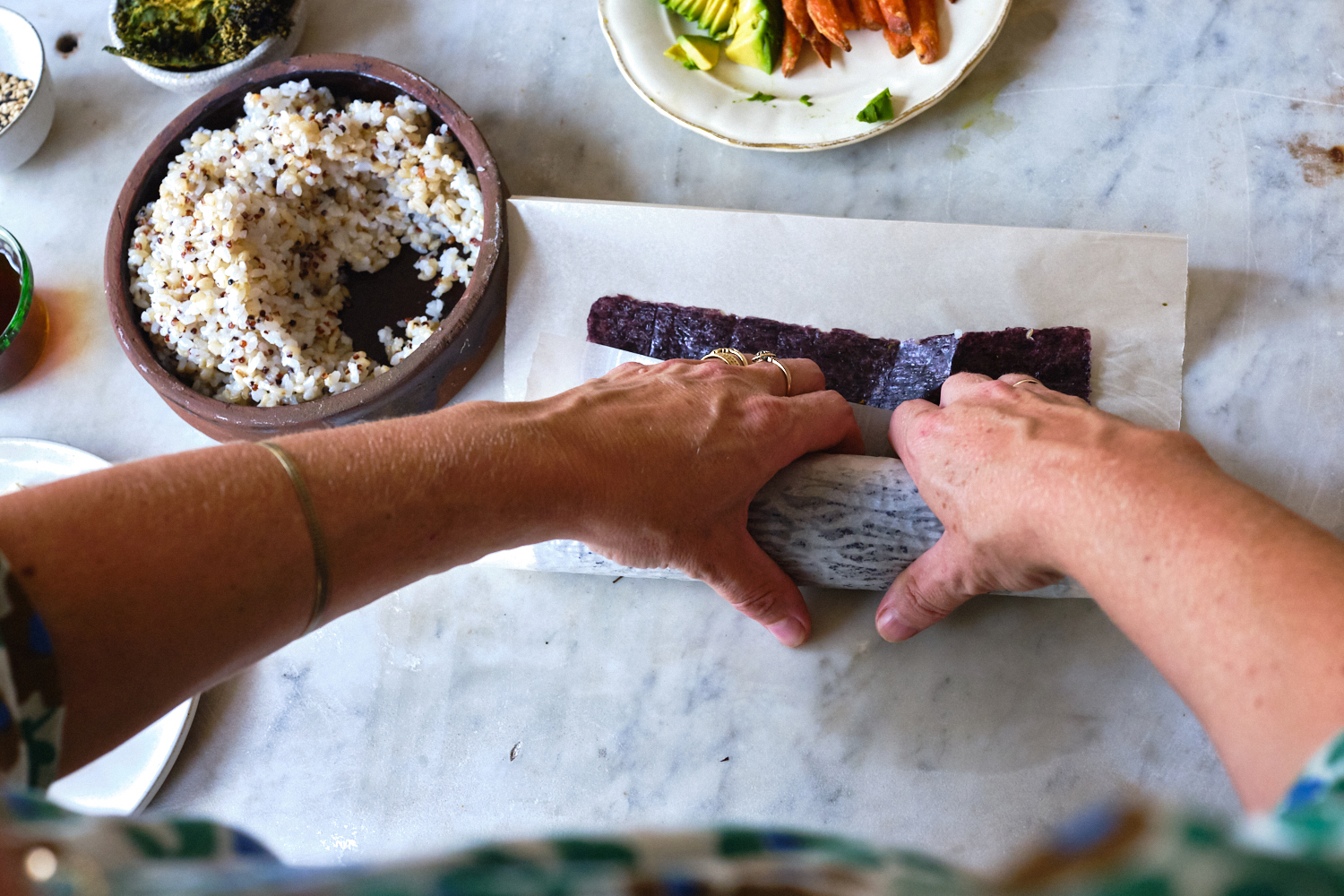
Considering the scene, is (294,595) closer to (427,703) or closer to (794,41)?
(427,703)

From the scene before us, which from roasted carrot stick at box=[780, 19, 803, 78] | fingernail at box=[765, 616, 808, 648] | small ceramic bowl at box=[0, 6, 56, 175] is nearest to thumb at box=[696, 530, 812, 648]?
fingernail at box=[765, 616, 808, 648]

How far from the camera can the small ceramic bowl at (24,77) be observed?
1385 millimetres

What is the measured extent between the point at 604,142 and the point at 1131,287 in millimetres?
789

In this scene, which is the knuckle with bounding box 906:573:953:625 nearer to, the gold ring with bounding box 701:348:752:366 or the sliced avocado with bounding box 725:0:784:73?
the gold ring with bounding box 701:348:752:366

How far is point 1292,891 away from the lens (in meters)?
0.24

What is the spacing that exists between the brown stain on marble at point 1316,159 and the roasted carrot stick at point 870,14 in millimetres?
599

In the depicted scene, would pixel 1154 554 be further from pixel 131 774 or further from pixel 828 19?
pixel 131 774

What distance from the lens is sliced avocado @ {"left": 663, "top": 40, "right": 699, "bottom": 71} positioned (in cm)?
131

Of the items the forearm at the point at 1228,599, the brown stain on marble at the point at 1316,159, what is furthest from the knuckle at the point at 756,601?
the brown stain on marble at the point at 1316,159

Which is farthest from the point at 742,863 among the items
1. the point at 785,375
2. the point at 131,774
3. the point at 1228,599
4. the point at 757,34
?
the point at 757,34

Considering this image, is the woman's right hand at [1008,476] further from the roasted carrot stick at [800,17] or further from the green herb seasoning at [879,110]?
the roasted carrot stick at [800,17]

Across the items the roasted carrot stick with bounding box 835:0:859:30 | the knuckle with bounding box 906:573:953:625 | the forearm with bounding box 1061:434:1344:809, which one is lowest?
the knuckle with bounding box 906:573:953:625

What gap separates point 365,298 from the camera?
1309 millimetres

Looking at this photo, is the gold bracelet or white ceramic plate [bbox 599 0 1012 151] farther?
white ceramic plate [bbox 599 0 1012 151]
